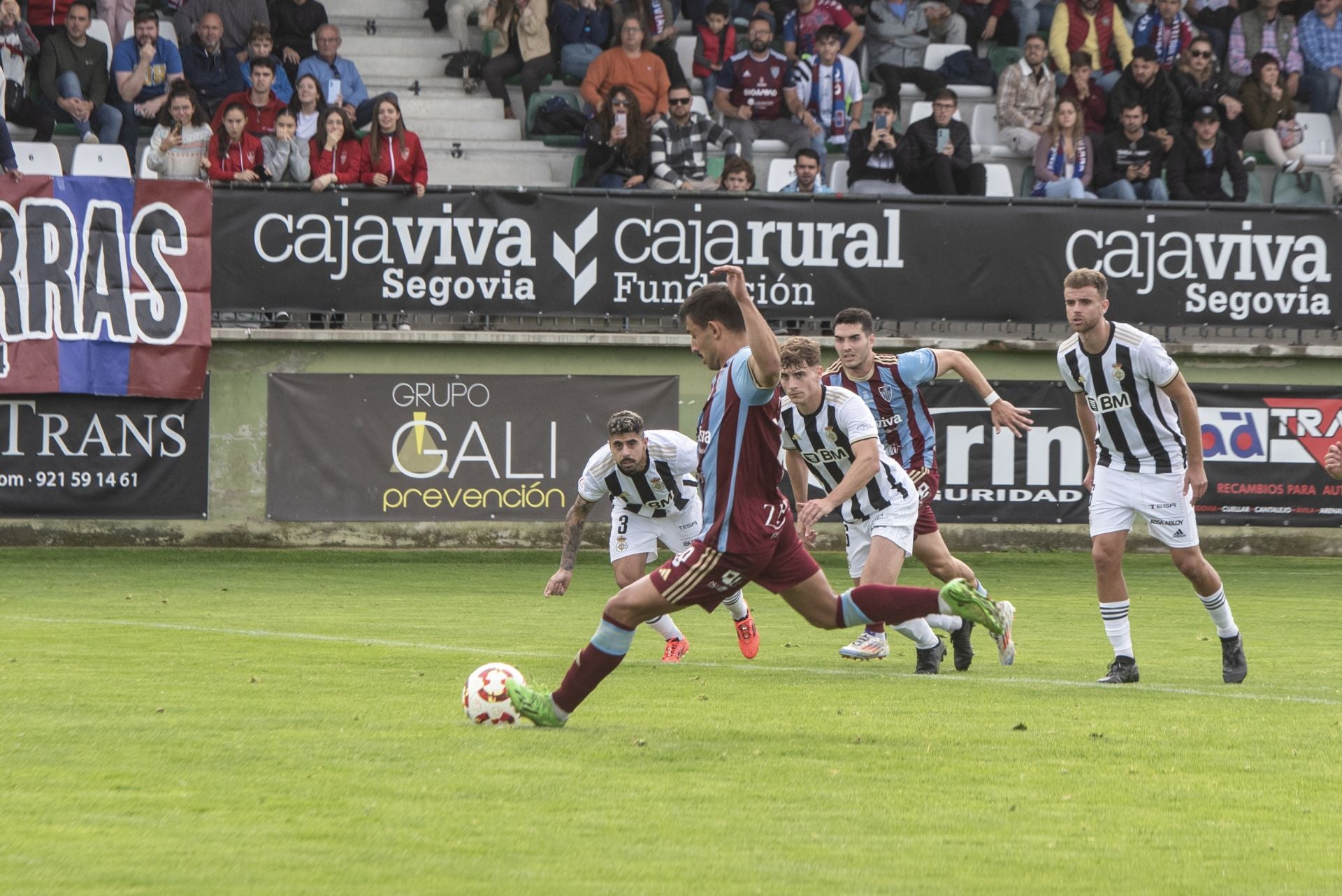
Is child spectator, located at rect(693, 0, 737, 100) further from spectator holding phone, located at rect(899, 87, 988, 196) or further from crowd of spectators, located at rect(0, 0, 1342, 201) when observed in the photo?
spectator holding phone, located at rect(899, 87, 988, 196)

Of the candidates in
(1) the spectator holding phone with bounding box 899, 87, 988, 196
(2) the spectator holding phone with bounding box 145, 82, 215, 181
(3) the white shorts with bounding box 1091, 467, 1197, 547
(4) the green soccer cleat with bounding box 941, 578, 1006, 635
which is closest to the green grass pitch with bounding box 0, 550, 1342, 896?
(4) the green soccer cleat with bounding box 941, 578, 1006, 635

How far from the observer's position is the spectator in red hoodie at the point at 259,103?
18891 millimetres

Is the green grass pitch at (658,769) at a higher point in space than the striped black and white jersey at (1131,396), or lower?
lower

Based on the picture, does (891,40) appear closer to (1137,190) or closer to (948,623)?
(1137,190)

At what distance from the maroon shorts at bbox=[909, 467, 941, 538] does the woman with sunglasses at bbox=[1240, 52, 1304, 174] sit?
12597mm

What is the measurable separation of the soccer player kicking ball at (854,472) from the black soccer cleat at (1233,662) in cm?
144

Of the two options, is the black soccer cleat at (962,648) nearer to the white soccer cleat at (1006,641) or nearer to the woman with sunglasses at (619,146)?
the white soccer cleat at (1006,641)

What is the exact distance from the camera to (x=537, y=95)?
71.1 feet

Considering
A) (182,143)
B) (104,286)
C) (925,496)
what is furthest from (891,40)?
(925,496)

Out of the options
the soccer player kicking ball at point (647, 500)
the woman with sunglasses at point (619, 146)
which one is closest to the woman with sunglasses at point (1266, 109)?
the woman with sunglasses at point (619, 146)

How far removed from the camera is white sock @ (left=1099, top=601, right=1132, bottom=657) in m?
9.41

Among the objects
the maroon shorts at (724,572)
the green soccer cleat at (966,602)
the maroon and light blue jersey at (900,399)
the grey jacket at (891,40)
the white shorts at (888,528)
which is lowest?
the white shorts at (888,528)

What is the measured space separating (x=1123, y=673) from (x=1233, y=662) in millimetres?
624

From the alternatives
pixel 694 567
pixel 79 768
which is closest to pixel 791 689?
pixel 694 567
